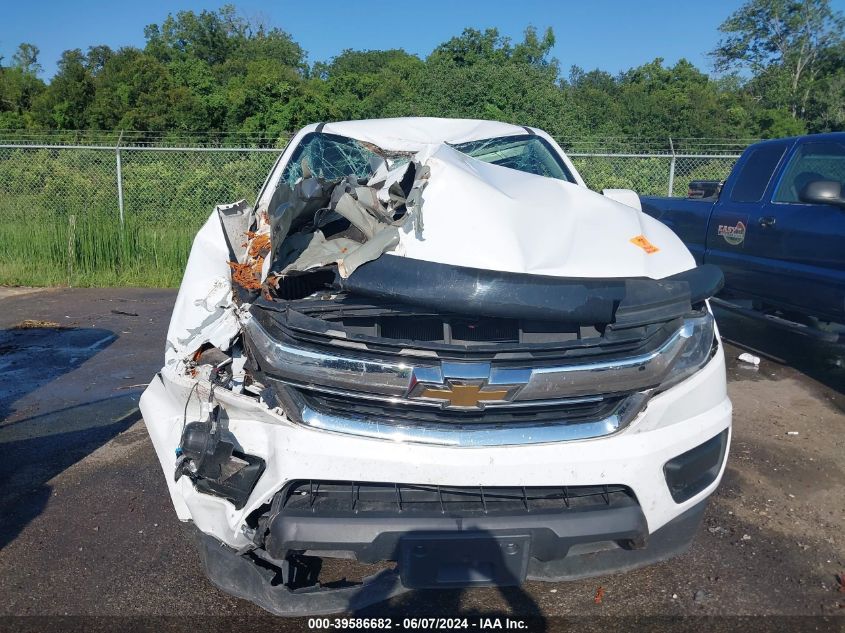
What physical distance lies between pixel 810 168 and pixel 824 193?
3.51 ft

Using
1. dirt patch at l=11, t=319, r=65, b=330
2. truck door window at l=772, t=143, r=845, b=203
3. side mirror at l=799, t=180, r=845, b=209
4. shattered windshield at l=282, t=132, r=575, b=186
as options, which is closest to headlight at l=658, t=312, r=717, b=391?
shattered windshield at l=282, t=132, r=575, b=186

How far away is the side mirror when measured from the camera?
527 cm

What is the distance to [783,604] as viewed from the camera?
3.01 metres

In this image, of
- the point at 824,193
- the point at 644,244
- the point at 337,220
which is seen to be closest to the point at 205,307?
the point at 337,220

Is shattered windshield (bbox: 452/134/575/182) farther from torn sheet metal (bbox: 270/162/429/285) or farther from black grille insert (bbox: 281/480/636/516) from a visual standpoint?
black grille insert (bbox: 281/480/636/516)

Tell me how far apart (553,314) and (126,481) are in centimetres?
278

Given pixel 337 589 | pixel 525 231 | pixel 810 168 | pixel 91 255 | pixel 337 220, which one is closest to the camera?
pixel 337 589

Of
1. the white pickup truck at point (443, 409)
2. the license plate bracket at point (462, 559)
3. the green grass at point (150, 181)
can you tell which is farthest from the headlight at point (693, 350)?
the green grass at point (150, 181)

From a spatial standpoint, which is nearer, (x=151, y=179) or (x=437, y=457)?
(x=437, y=457)

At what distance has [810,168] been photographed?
6223 millimetres

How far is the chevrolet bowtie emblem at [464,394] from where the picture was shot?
249 centimetres

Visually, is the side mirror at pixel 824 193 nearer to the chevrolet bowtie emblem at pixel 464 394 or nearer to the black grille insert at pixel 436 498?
the black grille insert at pixel 436 498

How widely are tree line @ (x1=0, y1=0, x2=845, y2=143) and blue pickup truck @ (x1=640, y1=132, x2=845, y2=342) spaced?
8612mm

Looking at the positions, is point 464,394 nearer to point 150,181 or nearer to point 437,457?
point 437,457
